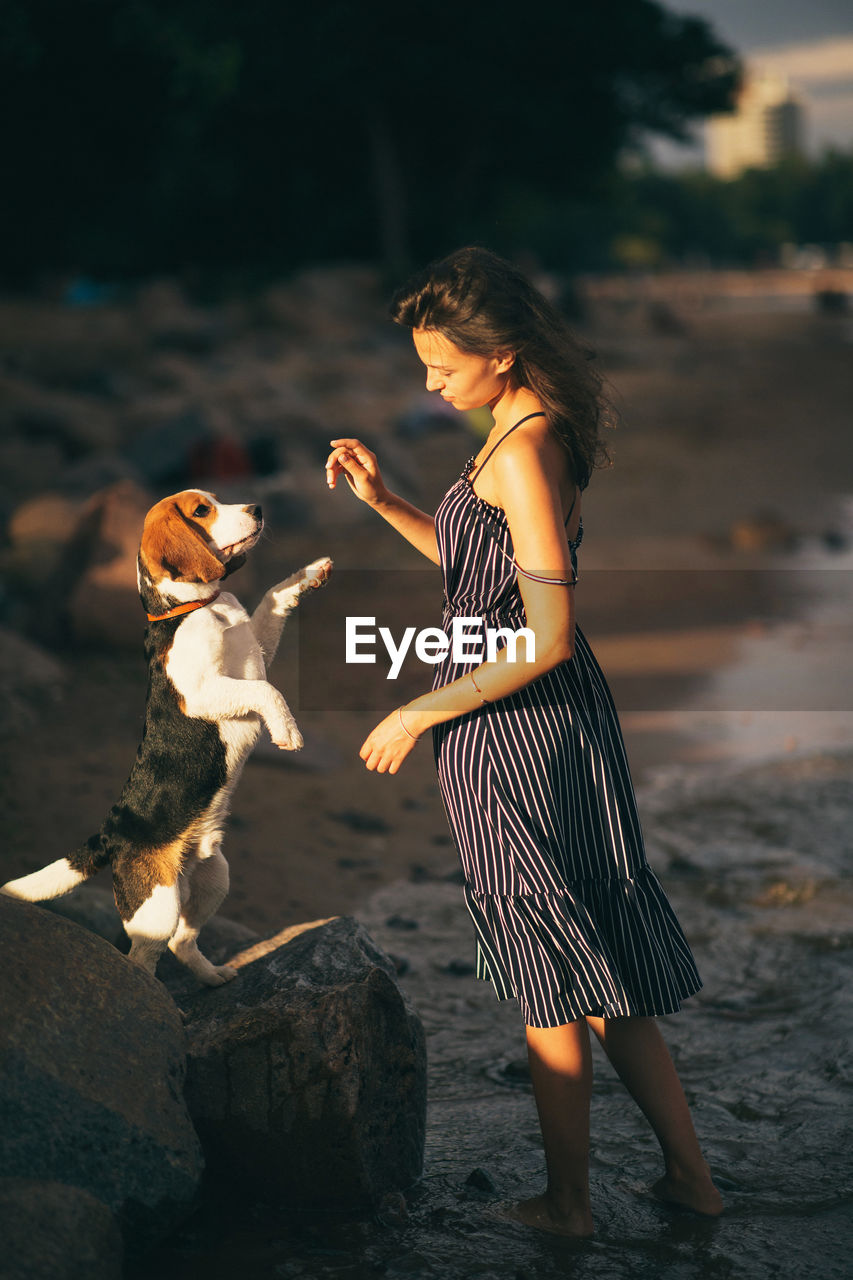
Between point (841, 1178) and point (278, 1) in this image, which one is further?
point (278, 1)

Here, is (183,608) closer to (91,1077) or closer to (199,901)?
(199,901)

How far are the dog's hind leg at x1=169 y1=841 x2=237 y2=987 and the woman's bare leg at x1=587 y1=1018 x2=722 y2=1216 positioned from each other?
1.03m

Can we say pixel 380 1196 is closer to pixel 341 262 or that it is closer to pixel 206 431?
pixel 206 431

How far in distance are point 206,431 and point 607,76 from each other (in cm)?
2502

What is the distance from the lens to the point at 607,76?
115ft

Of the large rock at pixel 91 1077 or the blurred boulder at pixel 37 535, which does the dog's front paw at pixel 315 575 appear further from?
the blurred boulder at pixel 37 535

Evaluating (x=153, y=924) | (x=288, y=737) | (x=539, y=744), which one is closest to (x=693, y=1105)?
(x=539, y=744)

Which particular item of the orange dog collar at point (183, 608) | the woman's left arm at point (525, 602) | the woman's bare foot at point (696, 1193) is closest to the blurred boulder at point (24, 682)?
the orange dog collar at point (183, 608)

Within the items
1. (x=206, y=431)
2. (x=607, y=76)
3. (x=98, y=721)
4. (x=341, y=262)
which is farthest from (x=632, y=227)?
(x=98, y=721)

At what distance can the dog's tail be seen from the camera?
340 centimetres

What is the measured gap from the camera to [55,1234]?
2.85 meters

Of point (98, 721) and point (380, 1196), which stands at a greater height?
point (98, 721)

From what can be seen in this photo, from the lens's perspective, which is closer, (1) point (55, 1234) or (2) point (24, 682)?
(1) point (55, 1234)

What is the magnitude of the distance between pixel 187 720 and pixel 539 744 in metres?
0.85
